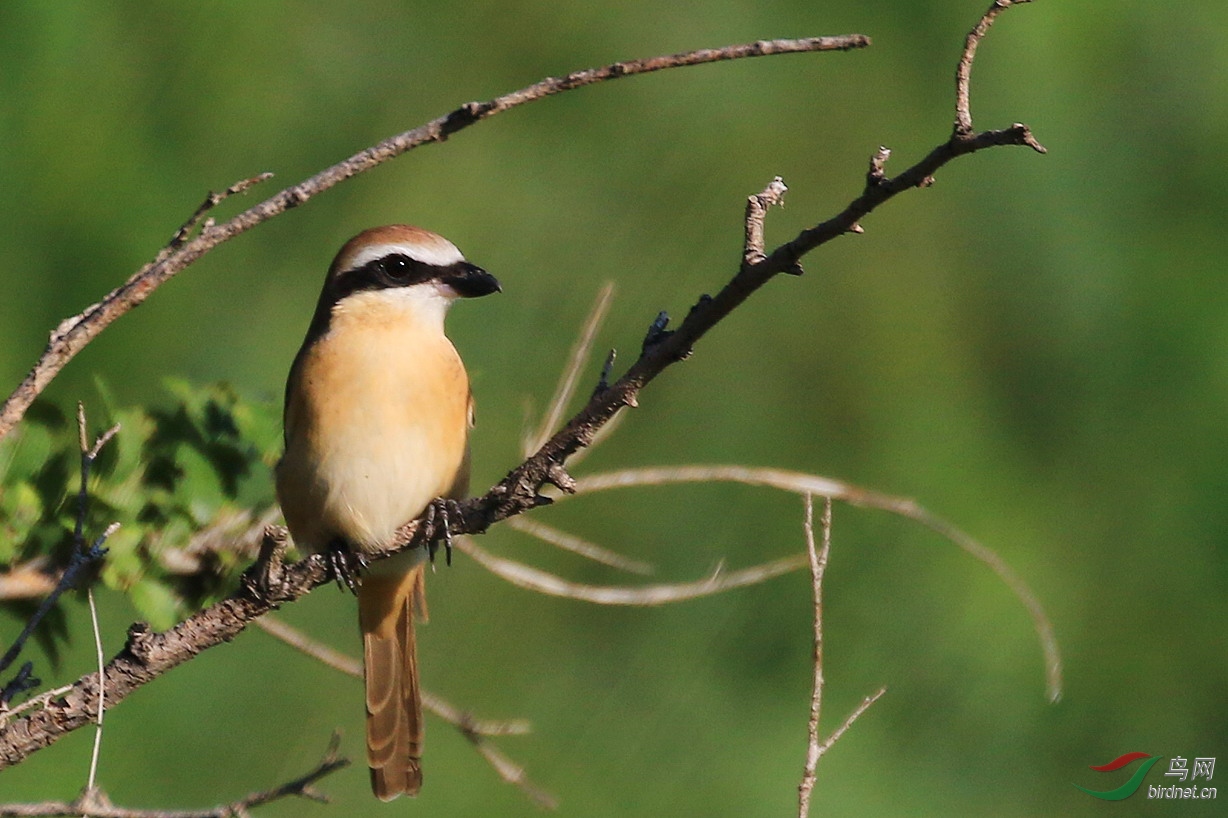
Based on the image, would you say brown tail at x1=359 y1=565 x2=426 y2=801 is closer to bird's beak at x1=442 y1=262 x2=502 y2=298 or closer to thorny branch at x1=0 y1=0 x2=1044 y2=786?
bird's beak at x1=442 y1=262 x2=502 y2=298

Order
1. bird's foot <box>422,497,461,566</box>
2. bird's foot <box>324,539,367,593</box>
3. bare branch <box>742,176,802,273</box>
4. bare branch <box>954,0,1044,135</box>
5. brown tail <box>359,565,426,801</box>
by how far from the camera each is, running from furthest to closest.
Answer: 1. brown tail <box>359,565,426,801</box>
2. bird's foot <box>324,539,367,593</box>
3. bird's foot <box>422,497,461,566</box>
4. bare branch <box>742,176,802,273</box>
5. bare branch <box>954,0,1044,135</box>

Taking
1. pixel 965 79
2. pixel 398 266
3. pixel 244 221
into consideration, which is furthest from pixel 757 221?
pixel 398 266

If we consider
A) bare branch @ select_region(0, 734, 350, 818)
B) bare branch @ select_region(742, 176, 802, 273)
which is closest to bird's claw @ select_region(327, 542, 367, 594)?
bare branch @ select_region(0, 734, 350, 818)

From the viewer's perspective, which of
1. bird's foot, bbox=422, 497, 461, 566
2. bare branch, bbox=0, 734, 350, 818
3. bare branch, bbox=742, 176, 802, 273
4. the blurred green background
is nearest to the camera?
bare branch, bbox=742, 176, 802, 273

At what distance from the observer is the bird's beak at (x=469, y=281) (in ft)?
9.91

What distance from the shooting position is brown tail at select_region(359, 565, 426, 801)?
326 centimetres

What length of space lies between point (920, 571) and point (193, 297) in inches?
119

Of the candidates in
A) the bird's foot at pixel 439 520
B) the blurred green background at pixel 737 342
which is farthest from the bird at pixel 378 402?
the blurred green background at pixel 737 342

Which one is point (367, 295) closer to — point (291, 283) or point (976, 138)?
point (976, 138)

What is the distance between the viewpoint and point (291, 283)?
5.56 meters

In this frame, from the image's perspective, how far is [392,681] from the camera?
11.0 ft

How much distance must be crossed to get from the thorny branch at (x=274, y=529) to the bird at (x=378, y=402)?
0.67 metres

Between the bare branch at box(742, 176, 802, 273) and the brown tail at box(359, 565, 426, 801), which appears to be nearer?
the bare branch at box(742, 176, 802, 273)

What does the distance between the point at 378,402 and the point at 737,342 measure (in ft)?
10.1
